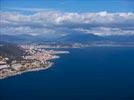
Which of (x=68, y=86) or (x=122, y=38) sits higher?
(x=122, y=38)

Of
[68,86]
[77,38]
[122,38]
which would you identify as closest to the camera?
[68,86]

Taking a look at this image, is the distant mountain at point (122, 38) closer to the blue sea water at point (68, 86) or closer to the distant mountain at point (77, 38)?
the distant mountain at point (77, 38)

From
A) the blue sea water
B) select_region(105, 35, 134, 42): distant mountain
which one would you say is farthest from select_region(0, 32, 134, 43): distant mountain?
the blue sea water

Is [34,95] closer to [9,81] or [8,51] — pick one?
[9,81]

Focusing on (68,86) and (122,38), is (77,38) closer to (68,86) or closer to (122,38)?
(122,38)

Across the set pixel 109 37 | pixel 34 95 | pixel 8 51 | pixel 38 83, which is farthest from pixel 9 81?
pixel 109 37

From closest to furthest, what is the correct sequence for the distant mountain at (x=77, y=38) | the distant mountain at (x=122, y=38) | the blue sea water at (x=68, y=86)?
the blue sea water at (x=68, y=86) < the distant mountain at (x=122, y=38) < the distant mountain at (x=77, y=38)

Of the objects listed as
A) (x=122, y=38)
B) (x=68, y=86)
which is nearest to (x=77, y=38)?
(x=122, y=38)

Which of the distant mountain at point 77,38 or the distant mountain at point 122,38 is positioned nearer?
the distant mountain at point 122,38

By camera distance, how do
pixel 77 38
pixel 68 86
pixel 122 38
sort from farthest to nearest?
pixel 77 38 → pixel 122 38 → pixel 68 86

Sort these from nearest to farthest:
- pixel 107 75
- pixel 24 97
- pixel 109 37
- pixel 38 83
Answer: pixel 24 97, pixel 38 83, pixel 107 75, pixel 109 37

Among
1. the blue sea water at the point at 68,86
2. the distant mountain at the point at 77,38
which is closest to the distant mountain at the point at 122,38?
the distant mountain at the point at 77,38
